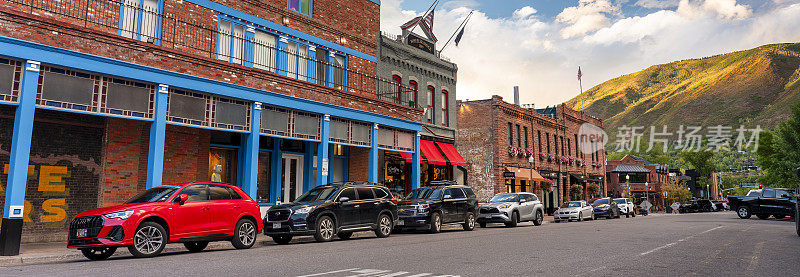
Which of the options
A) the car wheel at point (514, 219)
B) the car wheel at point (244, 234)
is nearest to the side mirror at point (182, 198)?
the car wheel at point (244, 234)

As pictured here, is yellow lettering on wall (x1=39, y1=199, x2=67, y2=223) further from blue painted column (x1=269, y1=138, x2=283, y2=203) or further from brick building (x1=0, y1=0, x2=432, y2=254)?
blue painted column (x1=269, y1=138, x2=283, y2=203)

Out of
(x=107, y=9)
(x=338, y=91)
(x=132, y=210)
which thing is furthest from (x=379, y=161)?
(x=132, y=210)

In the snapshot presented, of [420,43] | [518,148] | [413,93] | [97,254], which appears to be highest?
[420,43]

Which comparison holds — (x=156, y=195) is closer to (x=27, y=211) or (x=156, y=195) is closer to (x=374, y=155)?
(x=27, y=211)

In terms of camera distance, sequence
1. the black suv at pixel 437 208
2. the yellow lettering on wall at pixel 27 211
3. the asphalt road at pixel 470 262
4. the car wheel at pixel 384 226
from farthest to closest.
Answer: the black suv at pixel 437 208, the car wheel at pixel 384 226, the yellow lettering on wall at pixel 27 211, the asphalt road at pixel 470 262

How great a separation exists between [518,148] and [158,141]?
2597 centimetres

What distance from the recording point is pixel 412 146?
76.5ft

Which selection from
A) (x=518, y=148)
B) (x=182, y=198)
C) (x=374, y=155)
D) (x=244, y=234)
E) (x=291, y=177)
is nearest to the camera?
(x=182, y=198)

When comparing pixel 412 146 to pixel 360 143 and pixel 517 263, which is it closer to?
pixel 360 143

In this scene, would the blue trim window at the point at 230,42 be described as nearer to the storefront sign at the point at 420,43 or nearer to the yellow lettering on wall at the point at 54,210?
the yellow lettering on wall at the point at 54,210

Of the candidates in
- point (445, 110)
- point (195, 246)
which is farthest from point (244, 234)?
point (445, 110)

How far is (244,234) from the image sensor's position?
12.3 meters

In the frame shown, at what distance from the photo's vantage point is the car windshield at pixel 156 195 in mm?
→ 10852

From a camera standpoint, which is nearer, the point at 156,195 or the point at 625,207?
the point at 156,195
